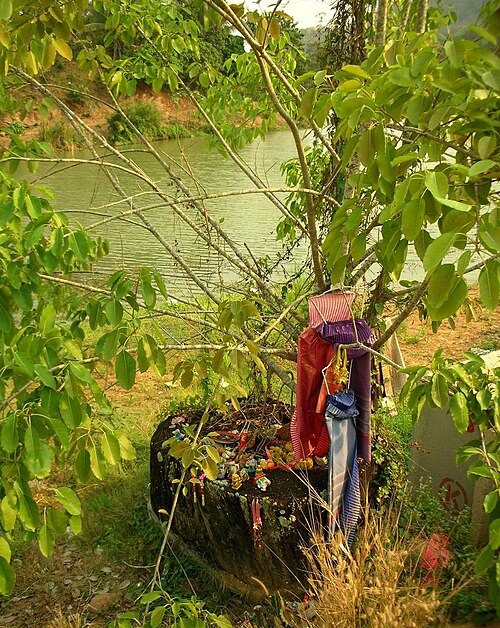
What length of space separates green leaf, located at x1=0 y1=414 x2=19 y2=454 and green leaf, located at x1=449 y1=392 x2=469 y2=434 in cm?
119

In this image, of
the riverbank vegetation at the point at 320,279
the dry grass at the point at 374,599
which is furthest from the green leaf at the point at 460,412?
the dry grass at the point at 374,599

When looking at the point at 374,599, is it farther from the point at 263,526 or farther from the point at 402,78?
the point at 402,78

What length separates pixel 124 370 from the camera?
63.1 inches

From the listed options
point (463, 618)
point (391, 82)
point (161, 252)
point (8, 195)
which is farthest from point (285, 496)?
point (161, 252)

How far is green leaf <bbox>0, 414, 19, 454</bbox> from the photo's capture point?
127cm

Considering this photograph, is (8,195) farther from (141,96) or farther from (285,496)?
(141,96)

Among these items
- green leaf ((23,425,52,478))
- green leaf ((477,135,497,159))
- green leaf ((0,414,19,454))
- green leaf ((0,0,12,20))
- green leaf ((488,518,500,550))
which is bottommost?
green leaf ((488,518,500,550))

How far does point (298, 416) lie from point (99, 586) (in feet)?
4.45

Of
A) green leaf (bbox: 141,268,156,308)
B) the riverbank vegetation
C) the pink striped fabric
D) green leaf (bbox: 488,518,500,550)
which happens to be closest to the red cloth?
the pink striped fabric

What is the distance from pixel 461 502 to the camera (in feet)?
9.78

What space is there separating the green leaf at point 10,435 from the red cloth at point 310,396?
4.44ft

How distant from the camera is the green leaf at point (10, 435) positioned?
127 cm

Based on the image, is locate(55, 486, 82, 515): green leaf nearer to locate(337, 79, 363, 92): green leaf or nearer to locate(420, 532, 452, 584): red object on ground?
locate(337, 79, 363, 92): green leaf

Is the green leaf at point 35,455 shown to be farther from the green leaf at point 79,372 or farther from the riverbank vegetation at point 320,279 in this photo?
the green leaf at point 79,372
